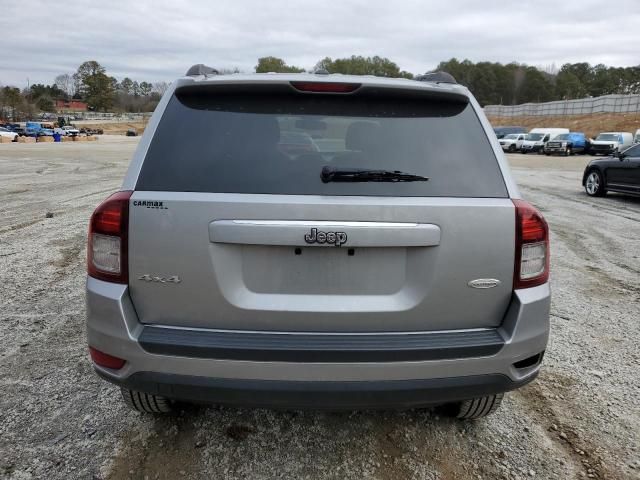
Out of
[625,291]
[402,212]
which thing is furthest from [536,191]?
[402,212]

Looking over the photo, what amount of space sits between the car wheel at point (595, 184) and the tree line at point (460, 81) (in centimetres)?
8101

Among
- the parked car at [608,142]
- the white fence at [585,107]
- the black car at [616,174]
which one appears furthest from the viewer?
the white fence at [585,107]

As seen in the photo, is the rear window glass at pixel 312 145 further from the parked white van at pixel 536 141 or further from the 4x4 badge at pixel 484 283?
the parked white van at pixel 536 141

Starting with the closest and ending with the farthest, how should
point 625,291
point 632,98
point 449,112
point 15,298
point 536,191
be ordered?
point 449,112
point 15,298
point 625,291
point 536,191
point 632,98

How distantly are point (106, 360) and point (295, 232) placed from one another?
1.07 metres

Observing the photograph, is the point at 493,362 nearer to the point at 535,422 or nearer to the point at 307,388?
the point at 307,388

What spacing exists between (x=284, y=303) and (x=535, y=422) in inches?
72.5

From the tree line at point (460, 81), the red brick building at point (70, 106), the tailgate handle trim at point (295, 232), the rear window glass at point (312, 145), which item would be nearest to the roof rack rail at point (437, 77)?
the rear window glass at point (312, 145)

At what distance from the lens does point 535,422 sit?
9.66ft

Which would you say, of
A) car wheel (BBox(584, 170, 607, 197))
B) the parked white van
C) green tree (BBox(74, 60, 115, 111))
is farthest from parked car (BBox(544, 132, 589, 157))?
green tree (BBox(74, 60, 115, 111))

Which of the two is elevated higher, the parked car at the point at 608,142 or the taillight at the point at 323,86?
the taillight at the point at 323,86

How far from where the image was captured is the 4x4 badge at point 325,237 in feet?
6.81

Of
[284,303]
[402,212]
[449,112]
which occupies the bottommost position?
[284,303]

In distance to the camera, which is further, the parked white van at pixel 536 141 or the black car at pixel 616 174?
the parked white van at pixel 536 141
